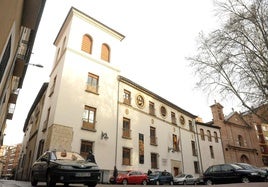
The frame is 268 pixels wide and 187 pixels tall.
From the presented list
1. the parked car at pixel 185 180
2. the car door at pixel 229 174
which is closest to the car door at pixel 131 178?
the parked car at pixel 185 180

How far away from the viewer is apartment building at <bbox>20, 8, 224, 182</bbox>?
19266 millimetres

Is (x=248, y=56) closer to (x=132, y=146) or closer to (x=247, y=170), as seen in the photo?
(x=247, y=170)

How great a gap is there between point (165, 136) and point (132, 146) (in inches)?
267

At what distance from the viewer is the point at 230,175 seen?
15211mm

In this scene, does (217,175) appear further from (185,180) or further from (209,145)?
(209,145)

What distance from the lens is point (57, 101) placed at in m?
18.8

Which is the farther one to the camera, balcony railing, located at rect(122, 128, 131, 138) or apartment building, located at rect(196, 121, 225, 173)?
apartment building, located at rect(196, 121, 225, 173)

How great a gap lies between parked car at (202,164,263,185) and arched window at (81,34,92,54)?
633 inches

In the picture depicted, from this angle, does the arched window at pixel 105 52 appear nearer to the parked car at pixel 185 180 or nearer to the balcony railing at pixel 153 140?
the balcony railing at pixel 153 140

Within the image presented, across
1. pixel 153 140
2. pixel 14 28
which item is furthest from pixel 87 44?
pixel 14 28

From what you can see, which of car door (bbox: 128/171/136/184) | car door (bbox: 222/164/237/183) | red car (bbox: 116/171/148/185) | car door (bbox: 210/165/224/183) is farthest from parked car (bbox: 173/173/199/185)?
car door (bbox: 222/164/237/183)

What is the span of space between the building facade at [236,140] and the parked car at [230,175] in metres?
23.6

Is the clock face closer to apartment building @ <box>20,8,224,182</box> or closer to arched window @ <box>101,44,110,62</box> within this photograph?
apartment building @ <box>20,8,224,182</box>

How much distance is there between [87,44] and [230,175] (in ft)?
58.1
